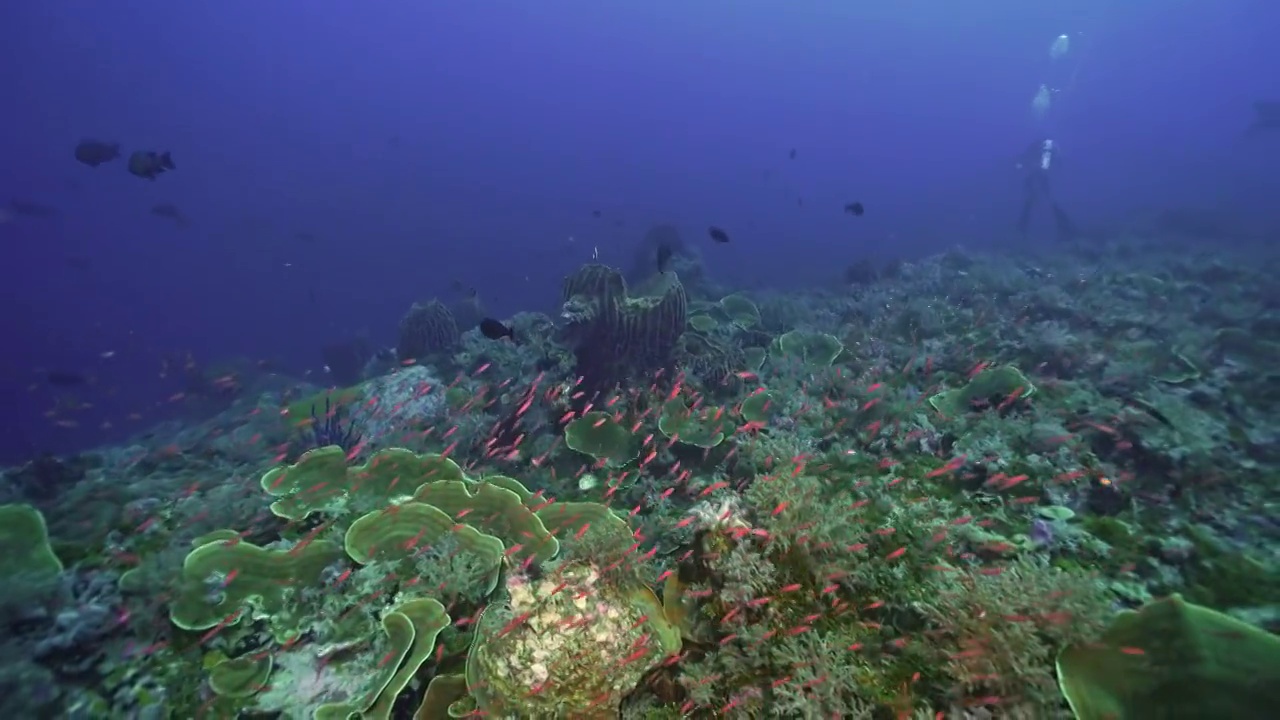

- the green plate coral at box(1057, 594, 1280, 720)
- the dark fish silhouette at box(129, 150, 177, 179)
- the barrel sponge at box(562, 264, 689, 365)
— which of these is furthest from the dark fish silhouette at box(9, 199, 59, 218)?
the green plate coral at box(1057, 594, 1280, 720)

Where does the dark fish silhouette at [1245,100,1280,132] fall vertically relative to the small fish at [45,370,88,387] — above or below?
above

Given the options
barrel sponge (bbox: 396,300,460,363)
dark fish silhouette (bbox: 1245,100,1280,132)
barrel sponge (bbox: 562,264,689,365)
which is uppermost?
dark fish silhouette (bbox: 1245,100,1280,132)

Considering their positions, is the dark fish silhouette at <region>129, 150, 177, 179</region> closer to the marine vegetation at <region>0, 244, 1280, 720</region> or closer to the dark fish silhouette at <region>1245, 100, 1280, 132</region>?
the marine vegetation at <region>0, 244, 1280, 720</region>

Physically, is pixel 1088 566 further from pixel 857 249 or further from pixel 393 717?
pixel 857 249

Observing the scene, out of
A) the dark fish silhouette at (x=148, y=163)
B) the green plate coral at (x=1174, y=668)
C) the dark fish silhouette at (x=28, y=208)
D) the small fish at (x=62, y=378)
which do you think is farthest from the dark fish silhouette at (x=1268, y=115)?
the dark fish silhouette at (x=28, y=208)

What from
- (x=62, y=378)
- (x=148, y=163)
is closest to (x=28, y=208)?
(x=62, y=378)

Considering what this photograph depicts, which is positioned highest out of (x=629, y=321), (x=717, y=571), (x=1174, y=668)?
(x=1174, y=668)

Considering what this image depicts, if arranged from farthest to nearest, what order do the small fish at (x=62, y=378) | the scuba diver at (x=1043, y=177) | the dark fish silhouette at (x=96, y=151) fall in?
the scuba diver at (x=1043, y=177)
the small fish at (x=62, y=378)
the dark fish silhouette at (x=96, y=151)

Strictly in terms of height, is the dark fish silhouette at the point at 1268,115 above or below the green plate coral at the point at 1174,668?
above

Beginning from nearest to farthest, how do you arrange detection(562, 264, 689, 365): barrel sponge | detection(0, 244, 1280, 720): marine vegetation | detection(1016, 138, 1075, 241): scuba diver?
detection(0, 244, 1280, 720): marine vegetation → detection(562, 264, 689, 365): barrel sponge → detection(1016, 138, 1075, 241): scuba diver

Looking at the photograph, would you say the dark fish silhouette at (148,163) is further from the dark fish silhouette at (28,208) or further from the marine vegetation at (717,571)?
the dark fish silhouette at (28,208)

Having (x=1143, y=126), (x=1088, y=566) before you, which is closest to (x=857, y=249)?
(x=1088, y=566)

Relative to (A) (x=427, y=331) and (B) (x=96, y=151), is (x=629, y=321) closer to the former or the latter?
(A) (x=427, y=331)

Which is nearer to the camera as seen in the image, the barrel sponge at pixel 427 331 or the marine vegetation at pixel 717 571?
the marine vegetation at pixel 717 571
